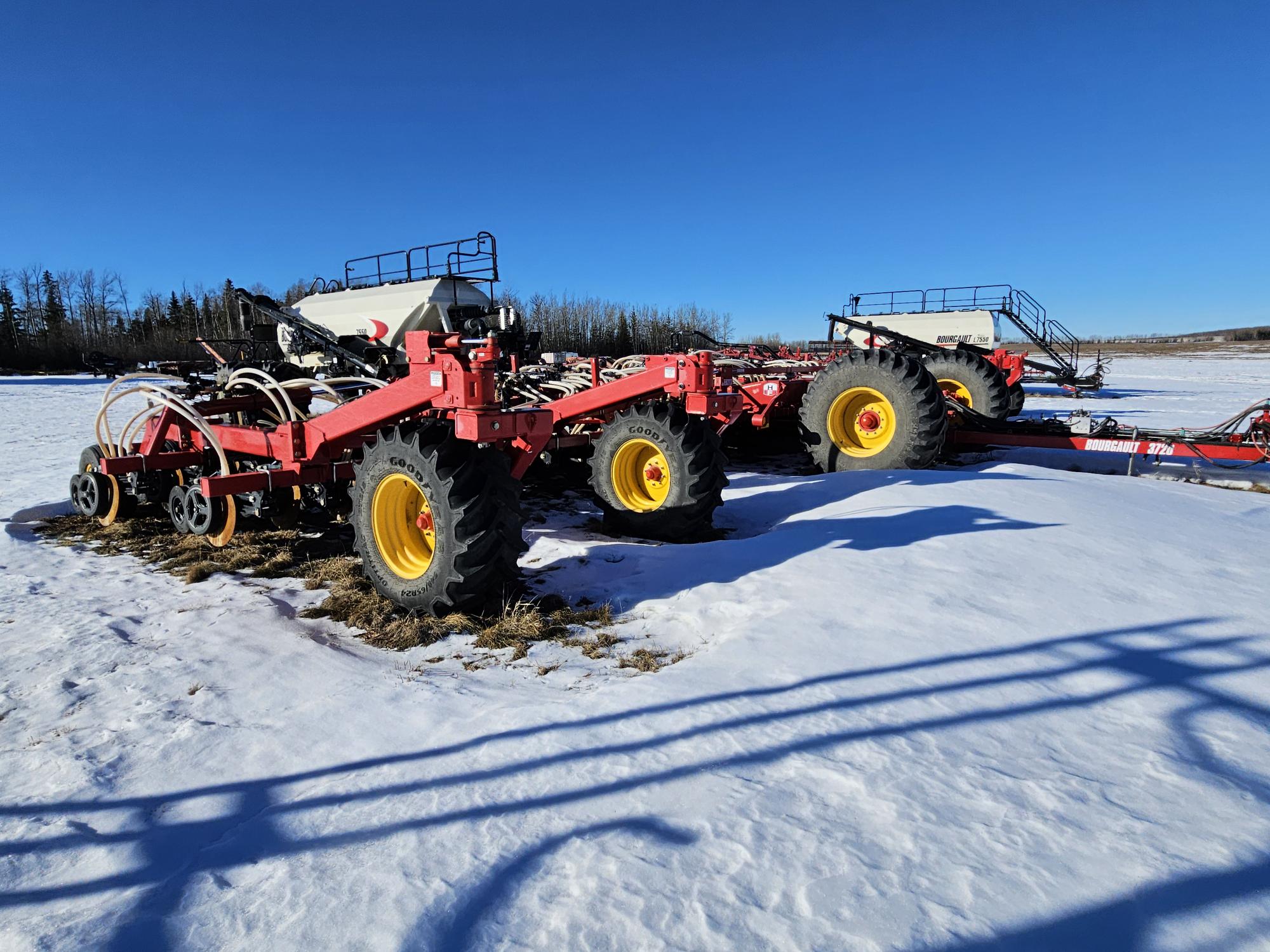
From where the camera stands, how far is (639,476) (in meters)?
6.38

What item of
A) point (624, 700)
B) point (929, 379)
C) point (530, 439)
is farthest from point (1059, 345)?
point (624, 700)

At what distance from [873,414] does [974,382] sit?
130 inches

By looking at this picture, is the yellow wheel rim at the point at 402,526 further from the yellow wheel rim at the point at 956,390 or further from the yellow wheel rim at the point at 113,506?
the yellow wheel rim at the point at 956,390

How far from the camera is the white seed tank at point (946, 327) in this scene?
17897 millimetres

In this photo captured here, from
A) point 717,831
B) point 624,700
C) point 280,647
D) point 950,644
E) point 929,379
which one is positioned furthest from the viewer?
point 929,379

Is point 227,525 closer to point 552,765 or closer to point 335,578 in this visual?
point 335,578

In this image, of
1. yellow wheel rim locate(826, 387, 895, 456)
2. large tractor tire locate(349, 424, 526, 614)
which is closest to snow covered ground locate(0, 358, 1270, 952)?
large tractor tire locate(349, 424, 526, 614)

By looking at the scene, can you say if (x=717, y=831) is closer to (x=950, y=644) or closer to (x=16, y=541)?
(x=950, y=644)

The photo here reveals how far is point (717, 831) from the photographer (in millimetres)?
1982

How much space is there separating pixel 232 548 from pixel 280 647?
2.22m

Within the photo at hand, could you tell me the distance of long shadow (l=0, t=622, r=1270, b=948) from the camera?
76.2 inches

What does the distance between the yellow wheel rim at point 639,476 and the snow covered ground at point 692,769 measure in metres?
1.84

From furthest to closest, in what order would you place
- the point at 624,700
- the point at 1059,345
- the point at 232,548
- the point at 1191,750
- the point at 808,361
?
the point at 1059,345, the point at 808,361, the point at 232,548, the point at 624,700, the point at 1191,750

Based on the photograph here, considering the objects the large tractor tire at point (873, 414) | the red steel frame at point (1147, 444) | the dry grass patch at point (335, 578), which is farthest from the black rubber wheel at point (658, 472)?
the red steel frame at point (1147, 444)
